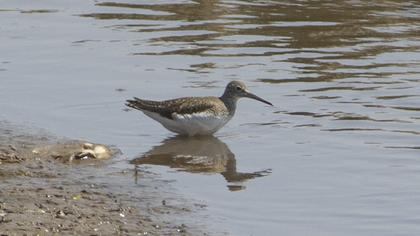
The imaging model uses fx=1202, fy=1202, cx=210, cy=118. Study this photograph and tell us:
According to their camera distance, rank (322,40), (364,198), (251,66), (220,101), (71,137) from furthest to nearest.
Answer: (322,40) < (251,66) < (220,101) < (71,137) < (364,198)

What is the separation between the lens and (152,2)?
69.8 feet

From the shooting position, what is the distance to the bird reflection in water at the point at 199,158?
1188cm

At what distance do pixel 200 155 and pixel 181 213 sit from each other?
300 cm

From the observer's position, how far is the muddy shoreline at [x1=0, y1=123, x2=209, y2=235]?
29.5 feet

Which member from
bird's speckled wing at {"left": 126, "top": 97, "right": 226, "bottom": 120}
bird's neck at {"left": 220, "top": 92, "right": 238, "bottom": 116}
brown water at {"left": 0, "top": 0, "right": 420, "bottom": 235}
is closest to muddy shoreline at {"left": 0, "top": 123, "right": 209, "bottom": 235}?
brown water at {"left": 0, "top": 0, "right": 420, "bottom": 235}

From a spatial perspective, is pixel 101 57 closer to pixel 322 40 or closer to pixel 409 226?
pixel 322 40

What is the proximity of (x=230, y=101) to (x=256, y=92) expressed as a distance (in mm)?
1230

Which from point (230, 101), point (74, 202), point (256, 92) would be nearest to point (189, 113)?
point (230, 101)

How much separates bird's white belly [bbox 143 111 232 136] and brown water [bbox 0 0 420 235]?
0.42 feet

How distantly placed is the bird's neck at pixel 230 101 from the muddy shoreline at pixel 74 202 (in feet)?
8.31

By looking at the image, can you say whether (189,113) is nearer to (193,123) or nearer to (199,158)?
(193,123)

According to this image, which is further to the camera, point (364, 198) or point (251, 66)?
point (251, 66)

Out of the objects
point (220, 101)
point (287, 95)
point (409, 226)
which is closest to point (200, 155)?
point (220, 101)

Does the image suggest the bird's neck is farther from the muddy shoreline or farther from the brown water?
the muddy shoreline
